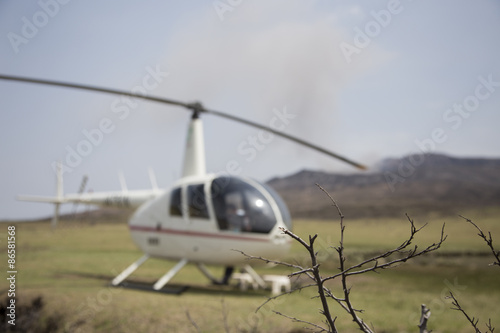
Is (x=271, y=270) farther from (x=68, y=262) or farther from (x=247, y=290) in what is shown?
(x=68, y=262)

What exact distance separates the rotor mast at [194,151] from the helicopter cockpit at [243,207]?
3.98 feet

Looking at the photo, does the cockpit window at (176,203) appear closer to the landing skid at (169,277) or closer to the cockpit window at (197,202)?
the cockpit window at (197,202)

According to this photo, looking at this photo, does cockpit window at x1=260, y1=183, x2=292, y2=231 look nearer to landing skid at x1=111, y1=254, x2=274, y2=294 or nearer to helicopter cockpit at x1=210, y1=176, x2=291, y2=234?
helicopter cockpit at x1=210, y1=176, x2=291, y2=234

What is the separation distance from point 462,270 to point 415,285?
318 centimetres

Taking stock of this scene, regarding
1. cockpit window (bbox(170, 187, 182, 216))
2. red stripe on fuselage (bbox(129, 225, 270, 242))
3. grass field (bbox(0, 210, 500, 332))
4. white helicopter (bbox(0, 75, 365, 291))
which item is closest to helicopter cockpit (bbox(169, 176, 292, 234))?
white helicopter (bbox(0, 75, 365, 291))

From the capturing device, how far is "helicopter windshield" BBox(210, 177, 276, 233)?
8641 millimetres

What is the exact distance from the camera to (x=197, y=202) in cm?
917

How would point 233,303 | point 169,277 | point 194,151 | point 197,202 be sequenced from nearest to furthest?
1. point 233,303
2. point 197,202
3. point 169,277
4. point 194,151

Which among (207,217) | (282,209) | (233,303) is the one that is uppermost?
(282,209)

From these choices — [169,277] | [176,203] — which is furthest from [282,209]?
[169,277]

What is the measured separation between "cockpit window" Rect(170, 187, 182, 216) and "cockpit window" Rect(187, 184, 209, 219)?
0.29 meters

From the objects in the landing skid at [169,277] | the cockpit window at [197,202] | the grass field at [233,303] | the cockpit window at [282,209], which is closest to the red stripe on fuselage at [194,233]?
the cockpit window at [197,202]

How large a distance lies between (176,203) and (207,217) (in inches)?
37.3

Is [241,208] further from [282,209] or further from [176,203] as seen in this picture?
[176,203]
